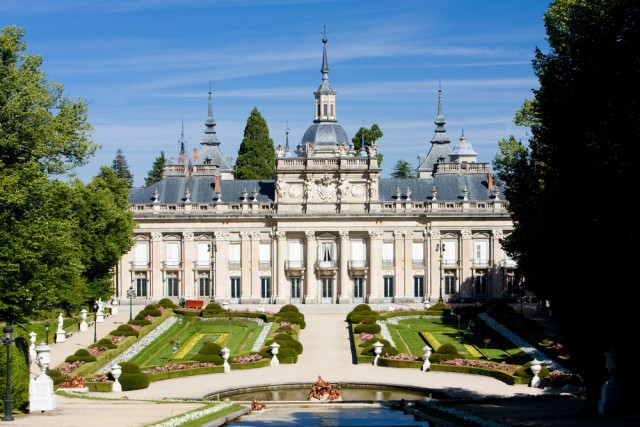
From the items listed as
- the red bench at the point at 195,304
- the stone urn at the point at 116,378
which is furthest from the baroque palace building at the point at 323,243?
the stone urn at the point at 116,378

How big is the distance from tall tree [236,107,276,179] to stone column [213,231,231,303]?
25213 millimetres

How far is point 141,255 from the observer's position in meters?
78.8

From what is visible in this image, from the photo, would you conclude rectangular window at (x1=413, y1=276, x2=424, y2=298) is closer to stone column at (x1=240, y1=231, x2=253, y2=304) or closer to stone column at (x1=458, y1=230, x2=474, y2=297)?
stone column at (x1=458, y1=230, x2=474, y2=297)

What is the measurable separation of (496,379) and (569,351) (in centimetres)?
1344

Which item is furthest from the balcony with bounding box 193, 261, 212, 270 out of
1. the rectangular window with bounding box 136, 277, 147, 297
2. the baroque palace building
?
the rectangular window with bounding box 136, 277, 147, 297

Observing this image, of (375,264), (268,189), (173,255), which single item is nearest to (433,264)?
(375,264)

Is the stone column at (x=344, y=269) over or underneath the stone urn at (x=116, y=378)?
over

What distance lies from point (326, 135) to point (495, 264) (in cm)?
1955

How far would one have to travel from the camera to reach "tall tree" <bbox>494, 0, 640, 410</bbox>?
2531 cm

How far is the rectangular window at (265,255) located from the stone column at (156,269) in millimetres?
9124

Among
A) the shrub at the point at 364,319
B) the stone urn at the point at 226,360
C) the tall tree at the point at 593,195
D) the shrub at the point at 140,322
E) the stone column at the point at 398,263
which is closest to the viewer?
the tall tree at the point at 593,195

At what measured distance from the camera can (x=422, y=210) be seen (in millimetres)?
78188

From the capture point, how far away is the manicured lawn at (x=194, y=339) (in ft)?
165

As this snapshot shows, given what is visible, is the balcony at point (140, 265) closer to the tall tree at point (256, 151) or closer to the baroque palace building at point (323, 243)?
the baroque palace building at point (323, 243)
